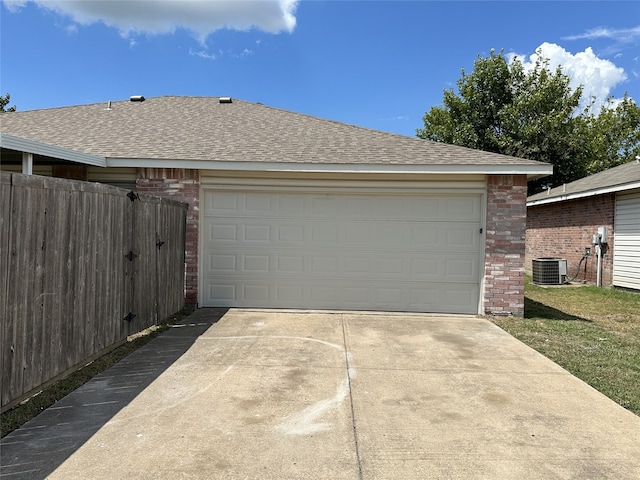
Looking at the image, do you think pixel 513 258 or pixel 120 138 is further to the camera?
pixel 120 138

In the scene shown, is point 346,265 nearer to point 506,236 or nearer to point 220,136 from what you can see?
point 506,236

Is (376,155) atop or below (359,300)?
atop

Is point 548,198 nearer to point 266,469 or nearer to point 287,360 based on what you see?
point 287,360

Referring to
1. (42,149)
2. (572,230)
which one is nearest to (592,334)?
(42,149)

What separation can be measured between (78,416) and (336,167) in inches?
209

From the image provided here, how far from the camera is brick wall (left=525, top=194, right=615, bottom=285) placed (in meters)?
12.3

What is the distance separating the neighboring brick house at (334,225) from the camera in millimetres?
7543

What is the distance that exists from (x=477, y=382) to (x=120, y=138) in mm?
7850

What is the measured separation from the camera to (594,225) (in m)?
13.0

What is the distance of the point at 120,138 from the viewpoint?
8.48 metres

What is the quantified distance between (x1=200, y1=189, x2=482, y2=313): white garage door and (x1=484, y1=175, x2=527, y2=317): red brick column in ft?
1.65

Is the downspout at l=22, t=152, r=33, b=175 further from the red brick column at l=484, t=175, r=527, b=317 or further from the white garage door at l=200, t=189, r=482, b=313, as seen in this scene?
the red brick column at l=484, t=175, r=527, b=317

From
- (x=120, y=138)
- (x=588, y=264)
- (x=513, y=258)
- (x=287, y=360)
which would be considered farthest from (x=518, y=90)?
(x=287, y=360)

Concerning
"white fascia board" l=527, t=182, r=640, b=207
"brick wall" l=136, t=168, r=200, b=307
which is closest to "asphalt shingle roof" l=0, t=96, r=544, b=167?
"brick wall" l=136, t=168, r=200, b=307
